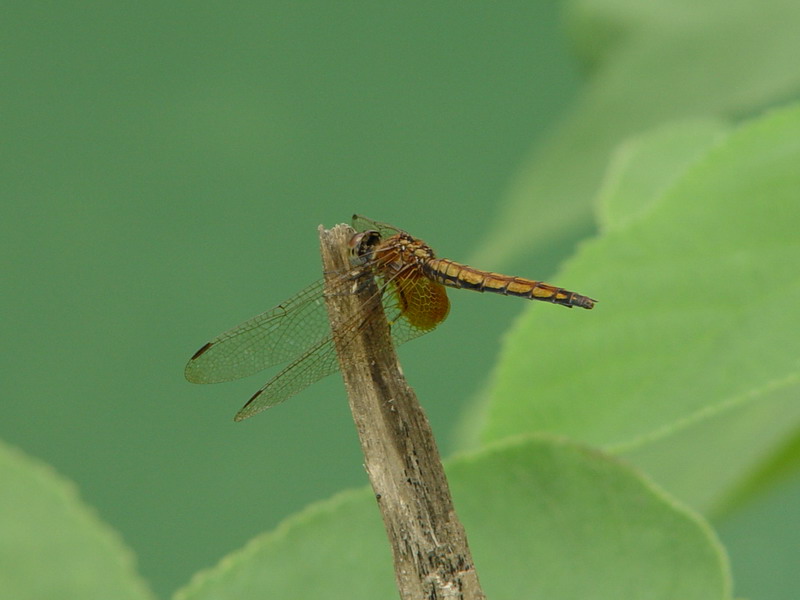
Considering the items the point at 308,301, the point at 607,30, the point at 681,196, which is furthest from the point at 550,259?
the point at 681,196

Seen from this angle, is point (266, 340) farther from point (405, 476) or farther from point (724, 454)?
point (405, 476)

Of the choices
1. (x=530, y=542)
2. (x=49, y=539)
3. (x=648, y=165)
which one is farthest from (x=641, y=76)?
(x=49, y=539)

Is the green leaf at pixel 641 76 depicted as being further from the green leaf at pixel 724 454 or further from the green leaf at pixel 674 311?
→ the green leaf at pixel 674 311

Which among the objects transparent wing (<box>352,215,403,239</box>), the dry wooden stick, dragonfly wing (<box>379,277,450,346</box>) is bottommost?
the dry wooden stick

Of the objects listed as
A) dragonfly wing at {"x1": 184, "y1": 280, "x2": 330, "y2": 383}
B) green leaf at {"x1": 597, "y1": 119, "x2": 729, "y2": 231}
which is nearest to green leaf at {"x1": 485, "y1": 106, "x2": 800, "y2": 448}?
green leaf at {"x1": 597, "y1": 119, "x2": 729, "y2": 231}

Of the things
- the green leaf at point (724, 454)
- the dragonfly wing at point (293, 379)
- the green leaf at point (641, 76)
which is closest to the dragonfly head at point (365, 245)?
the dragonfly wing at point (293, 379)

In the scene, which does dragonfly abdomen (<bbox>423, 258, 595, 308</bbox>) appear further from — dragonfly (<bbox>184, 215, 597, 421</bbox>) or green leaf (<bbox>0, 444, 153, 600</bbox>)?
green leaf (<bbox>0, 444, 153, 600</bbox>)

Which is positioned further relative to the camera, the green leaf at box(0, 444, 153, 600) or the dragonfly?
the dragonfly

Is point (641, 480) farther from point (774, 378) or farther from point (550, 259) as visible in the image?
point (550, 259)
